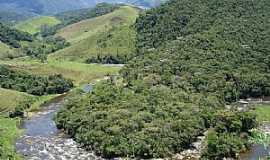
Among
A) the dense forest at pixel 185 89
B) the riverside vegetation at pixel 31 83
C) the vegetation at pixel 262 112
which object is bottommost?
the riverside vegetation at pixel 31 83

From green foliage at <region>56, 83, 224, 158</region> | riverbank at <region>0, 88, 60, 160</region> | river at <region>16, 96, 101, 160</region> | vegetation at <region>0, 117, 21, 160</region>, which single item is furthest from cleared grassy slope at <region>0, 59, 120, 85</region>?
vegetation at <region>0, 117, 21, 160</region>

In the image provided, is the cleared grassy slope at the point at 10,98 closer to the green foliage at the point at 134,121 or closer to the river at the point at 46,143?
the river at the point at 46,143

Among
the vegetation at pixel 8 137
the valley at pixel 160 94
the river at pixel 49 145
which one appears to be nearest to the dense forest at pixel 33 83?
the valley at pixel 160 94

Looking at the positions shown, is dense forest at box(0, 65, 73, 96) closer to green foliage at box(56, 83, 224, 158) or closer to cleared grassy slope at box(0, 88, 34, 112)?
cleared grassy slope at box(0, 88, 34, 112)

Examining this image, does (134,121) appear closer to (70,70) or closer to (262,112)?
(262,112)

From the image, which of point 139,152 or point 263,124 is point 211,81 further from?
point 139,152

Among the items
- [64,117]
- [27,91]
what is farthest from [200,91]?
[27,91]

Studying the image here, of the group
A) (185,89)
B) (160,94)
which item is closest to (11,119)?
(160,94)
